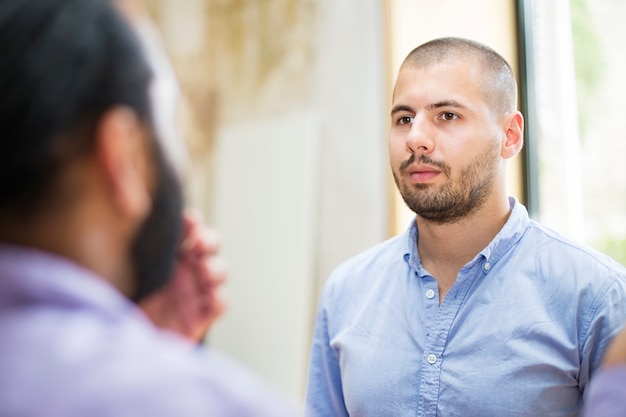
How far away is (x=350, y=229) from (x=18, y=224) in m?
2.62

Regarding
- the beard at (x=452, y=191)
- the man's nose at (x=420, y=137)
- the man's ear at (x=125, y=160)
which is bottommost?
the beard at (x=452, y=191)

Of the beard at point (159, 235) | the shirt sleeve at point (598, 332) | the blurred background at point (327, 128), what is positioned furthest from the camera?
the blurred background at point (327, 128)

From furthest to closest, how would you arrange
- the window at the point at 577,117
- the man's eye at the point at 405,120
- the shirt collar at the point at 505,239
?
the window at the point at 577,117
the man's eye at the point at 405,120
the shirt collar at the point at 505,239

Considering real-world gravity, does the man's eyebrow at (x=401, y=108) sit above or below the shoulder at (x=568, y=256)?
above

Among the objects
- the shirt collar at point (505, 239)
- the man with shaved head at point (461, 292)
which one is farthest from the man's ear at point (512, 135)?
the shirt collar at point (505, 239)

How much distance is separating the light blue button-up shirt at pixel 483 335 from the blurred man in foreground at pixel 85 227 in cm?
96

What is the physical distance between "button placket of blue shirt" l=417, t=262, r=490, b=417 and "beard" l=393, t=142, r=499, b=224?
14 cm

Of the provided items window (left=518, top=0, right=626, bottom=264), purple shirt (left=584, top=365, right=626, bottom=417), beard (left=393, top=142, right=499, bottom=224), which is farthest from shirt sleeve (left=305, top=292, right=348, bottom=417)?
window (left=518, top=0, right=626, bottom=264)

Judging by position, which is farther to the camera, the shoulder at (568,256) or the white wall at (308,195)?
the white wall at (308,195)

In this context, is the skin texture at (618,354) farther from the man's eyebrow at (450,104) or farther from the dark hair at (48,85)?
the man's eyebrow at (450,104)

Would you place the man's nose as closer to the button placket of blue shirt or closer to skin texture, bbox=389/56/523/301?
skin texture, bbox=389/56/523/301

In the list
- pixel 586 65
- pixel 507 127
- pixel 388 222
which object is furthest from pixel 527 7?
pixel 507 127

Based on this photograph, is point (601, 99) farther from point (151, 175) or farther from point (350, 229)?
point (151, 175)

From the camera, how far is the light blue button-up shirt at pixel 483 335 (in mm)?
1330
